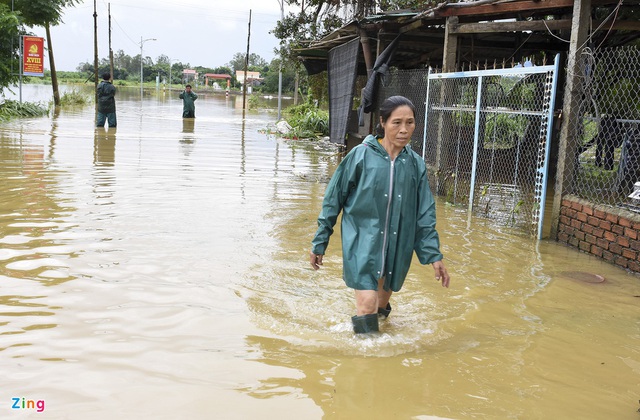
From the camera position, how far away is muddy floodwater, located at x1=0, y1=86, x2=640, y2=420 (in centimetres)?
348

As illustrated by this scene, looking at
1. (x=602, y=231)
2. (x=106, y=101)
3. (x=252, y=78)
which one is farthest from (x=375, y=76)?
(x=252, y=78)

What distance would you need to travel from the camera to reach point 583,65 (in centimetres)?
750

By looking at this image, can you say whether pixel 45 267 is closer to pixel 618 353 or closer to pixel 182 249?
pixel 182 249

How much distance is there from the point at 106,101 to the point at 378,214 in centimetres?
1812

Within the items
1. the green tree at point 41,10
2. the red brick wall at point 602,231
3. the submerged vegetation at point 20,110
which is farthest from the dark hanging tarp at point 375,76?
the green tree at point 41,10

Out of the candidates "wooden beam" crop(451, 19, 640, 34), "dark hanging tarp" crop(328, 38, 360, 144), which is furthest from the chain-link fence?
"dark hanging tarp" crop(328, 38, 360, 144)

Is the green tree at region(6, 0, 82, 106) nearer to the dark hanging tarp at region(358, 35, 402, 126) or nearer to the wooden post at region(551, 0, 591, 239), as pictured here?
the dark hanging tarp at region(358, 35, 402, 126)

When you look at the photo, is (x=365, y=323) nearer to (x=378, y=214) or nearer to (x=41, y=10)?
(x=378, y=214)

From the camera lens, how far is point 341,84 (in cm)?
1523

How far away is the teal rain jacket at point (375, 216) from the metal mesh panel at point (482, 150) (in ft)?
12.5

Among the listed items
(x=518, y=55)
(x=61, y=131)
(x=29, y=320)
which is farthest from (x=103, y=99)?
(x=29, y=320)

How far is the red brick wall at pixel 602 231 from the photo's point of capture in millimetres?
6484

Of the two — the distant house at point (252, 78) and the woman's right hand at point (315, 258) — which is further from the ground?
the distant house at point (252, 78)

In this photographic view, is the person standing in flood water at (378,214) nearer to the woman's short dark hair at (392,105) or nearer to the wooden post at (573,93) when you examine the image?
the woman's short dark hair at (392,105)
